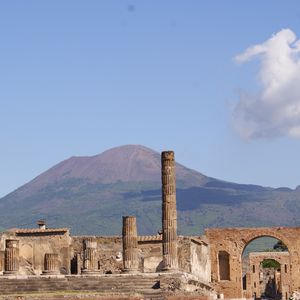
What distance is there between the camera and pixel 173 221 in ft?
174

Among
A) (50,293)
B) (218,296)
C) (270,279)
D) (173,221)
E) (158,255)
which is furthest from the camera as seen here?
(270,279)

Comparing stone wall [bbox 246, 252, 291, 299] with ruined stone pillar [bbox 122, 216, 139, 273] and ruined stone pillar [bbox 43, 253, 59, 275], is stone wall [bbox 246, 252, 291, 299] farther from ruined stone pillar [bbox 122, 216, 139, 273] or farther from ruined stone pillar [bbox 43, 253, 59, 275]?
ruined stone pillar [bbox 43, 253, 59, 275]

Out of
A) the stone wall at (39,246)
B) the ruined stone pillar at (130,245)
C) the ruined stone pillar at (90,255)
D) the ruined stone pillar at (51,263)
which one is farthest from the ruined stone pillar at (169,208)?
the stone wall at (39,246)

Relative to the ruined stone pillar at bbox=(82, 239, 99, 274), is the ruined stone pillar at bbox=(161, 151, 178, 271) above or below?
above

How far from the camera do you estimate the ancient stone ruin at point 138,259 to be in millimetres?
48750

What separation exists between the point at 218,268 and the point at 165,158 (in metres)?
17.0

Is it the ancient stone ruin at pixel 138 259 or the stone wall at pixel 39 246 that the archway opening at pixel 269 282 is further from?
the stone wall at pixel 39 246

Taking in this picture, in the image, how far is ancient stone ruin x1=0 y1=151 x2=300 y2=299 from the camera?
160 ft

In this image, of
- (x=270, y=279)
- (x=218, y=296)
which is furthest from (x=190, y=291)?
(x=270, y=279)

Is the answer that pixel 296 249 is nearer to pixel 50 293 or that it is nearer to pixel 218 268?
pixel 218 268

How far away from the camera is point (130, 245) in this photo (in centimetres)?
5406

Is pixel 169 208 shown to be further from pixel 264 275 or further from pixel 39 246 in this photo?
pixel 264 275

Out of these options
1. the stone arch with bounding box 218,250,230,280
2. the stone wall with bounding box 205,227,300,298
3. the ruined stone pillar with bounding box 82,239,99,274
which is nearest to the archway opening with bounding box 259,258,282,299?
the stone arch with bounding box 218,250,230,280

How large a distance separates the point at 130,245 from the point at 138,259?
17.4ft
